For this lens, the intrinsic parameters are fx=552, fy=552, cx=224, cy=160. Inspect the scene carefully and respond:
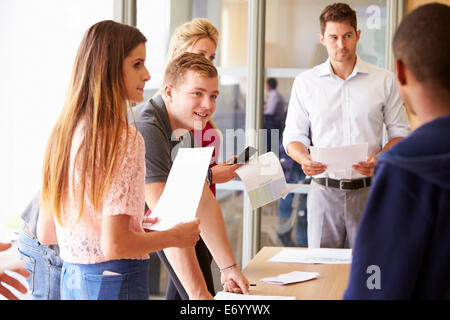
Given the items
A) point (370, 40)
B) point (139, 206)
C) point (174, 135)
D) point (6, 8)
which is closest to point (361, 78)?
point (370, 40)

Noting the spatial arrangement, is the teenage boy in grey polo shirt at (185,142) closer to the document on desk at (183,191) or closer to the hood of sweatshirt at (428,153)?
the document on desk at (183,191)

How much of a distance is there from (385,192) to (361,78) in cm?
218

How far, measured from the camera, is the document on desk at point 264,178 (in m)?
1.84

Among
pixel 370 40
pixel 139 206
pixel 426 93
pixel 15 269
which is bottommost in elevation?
pixel 15 269

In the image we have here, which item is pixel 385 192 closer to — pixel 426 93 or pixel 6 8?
pixel 426 93

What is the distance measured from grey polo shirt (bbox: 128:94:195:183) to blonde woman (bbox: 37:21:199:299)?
0.29 meters

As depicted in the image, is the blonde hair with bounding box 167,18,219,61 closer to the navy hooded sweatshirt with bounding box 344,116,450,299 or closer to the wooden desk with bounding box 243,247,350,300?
the wooden desk with bounding box 243,247,350,300

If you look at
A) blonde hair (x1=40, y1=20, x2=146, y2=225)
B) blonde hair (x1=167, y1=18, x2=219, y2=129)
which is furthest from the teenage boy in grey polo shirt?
blonde hair (x1=167, y1=18, x2=219, y2=129)

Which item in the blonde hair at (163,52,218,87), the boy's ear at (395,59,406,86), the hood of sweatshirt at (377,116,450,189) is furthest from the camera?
the blonde hair at (163,52,218,87)

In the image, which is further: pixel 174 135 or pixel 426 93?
pixel 174 135

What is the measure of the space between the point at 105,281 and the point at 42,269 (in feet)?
1.91

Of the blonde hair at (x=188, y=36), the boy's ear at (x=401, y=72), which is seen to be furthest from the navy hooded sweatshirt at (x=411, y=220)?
the blonde hair at (x=188, y=36)

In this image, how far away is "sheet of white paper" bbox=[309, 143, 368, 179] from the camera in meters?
2.42

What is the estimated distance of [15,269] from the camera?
1535 millimetres
